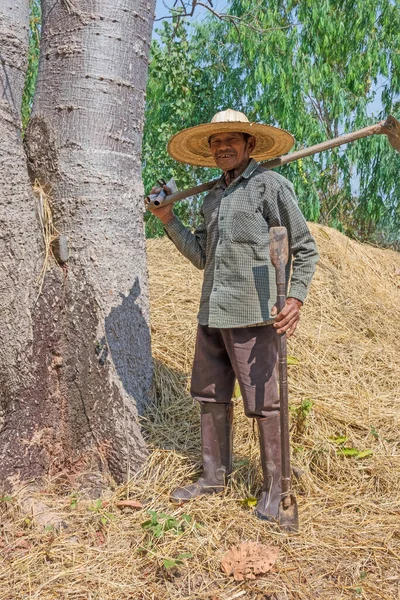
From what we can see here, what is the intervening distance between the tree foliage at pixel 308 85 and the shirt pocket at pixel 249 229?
311 inches

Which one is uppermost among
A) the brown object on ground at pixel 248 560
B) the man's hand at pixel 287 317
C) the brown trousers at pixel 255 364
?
the man's hand at pixel 287 317

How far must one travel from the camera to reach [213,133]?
3.11 m

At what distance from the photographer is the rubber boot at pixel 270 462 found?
3010 millimetres

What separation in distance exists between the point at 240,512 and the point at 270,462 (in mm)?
260

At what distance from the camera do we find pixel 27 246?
3045 millimetres

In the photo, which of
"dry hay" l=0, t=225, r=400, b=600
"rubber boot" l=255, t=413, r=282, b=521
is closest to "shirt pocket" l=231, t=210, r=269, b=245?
"rubber boot" l=255, t=413, r=282, b=521

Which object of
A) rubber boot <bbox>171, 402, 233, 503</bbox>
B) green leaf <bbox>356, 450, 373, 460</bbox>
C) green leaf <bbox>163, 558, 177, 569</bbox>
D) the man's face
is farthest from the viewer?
green leaf <bbox>356, 450, 373, 460</bbox>

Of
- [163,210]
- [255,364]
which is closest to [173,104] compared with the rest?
[163,210]

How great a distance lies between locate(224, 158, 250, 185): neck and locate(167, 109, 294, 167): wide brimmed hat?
14 centimetres

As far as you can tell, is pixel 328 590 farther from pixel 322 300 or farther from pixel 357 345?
pixel 322 300

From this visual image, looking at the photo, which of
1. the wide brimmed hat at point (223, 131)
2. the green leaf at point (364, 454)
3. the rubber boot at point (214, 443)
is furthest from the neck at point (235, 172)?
the green leaf at point (364, 454)

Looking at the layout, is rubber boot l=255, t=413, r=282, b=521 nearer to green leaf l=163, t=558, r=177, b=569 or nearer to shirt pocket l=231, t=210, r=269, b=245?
green leaf l=163, t=558, r=177, b=569

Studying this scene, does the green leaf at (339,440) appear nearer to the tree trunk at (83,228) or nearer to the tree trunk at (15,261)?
the tree trunk at (83,228)

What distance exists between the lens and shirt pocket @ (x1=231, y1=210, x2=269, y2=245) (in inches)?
118
